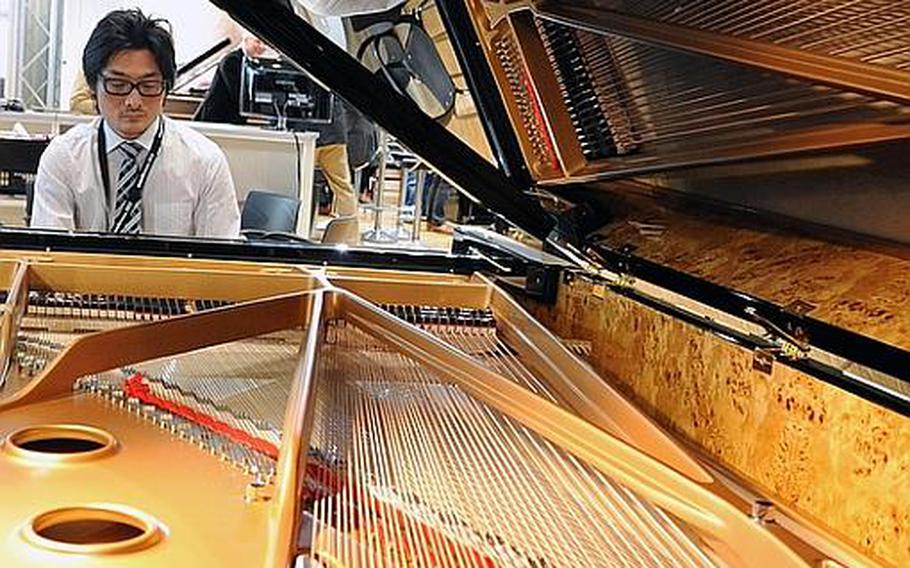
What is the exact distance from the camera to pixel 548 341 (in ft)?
6.49

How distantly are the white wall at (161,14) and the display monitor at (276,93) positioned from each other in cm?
548

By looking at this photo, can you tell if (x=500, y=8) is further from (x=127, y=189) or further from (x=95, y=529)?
(x=127, y=189)

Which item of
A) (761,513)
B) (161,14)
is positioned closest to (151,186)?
(761,513)

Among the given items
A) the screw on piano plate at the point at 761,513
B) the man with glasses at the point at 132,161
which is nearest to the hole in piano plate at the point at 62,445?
the screw on piano plate at the point at 761,513

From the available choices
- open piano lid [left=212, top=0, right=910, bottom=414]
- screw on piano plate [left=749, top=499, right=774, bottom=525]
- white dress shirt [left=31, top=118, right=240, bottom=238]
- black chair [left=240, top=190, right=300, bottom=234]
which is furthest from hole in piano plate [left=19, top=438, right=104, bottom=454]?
black chair [left=240, top=190, right=300, bottom=234]

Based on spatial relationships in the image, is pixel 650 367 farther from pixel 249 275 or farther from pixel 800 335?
pixel 249 275

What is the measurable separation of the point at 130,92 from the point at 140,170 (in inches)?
10.0

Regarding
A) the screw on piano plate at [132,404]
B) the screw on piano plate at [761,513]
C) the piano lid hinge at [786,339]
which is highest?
the piano lid hinge at [786,339]

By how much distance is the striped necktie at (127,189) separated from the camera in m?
3.30

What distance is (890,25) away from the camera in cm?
124

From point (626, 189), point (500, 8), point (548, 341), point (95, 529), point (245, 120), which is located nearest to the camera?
point (95, 529)

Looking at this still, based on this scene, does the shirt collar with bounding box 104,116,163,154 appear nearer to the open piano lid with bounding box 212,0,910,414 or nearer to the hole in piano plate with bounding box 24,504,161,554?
the open piano lid with bounding box 212,0,910,414

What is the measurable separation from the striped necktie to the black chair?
1310 millimetres

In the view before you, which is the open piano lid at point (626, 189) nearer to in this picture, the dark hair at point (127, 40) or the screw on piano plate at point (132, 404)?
the screw on piano plate at point (132, 404)
